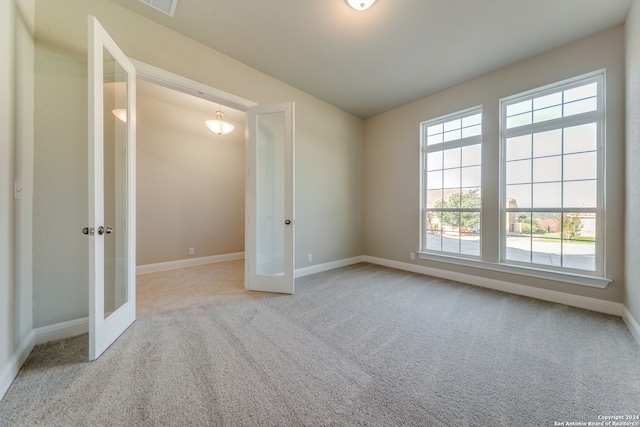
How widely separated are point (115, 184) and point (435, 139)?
4207 millimetres

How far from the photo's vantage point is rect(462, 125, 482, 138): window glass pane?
10.8ft

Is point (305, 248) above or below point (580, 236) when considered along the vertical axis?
below

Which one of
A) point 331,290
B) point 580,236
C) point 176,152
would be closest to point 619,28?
point 580,236

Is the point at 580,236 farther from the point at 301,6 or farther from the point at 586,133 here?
the point at 301,6

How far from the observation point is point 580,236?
2553 millimetres

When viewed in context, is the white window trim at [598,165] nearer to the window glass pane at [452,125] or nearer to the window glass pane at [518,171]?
the window glass pane at [518,171]

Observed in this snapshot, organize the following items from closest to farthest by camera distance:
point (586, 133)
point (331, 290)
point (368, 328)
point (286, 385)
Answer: point (286, 385)
point (368, 328)
point (586, 133)
point (331, 290)

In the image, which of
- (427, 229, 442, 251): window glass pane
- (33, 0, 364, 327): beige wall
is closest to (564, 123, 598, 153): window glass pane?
(427, 229, 442, 251): window glass pane

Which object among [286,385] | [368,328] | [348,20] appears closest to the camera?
[286,385]

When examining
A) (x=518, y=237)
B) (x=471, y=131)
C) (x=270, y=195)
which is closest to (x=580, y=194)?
(x=518, y=237)

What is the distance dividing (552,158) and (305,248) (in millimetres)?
3398

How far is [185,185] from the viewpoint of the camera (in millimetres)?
4336

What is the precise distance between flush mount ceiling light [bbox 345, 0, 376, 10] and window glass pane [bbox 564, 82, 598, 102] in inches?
99.1

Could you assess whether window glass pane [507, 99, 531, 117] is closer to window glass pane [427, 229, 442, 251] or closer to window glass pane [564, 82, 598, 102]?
window glass pane [564, 82, 598, 102]
